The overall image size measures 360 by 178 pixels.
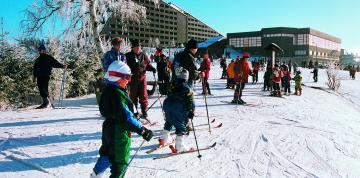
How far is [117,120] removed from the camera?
134 inches

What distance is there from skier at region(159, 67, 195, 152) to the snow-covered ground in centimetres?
41

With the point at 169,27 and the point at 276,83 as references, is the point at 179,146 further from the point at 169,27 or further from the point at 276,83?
the point at 169,27

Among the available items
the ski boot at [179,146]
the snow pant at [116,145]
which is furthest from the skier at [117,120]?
the ski boot at [179,146]

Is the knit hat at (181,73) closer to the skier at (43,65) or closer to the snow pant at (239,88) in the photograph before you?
the skier at (43,65)

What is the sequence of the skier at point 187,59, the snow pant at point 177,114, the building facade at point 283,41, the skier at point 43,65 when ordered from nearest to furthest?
the snow pant at point 177,114 → the skier at point 187,59 → the skier at point 43,65 → the building facade at point 283,41

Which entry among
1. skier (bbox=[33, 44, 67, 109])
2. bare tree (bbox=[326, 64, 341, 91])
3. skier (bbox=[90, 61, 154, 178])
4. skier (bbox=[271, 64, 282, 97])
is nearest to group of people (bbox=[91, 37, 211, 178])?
skier (bbox=[90, 61, 154, 178])

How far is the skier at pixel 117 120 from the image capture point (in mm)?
3350

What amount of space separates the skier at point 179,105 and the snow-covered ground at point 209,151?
41 centimetres

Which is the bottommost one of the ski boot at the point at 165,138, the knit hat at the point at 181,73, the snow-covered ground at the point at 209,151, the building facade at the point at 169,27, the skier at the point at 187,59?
the snow-covered ground at the point at 209,151

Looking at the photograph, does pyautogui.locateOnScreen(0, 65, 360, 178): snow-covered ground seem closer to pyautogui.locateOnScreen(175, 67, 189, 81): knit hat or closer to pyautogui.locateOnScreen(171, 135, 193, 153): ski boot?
pyautogui.locateOnScreen(171, 135, 193, 153): ski boot

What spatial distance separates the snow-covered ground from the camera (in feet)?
15.3

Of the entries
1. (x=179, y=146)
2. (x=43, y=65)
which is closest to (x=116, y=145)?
(x=179, y=146)

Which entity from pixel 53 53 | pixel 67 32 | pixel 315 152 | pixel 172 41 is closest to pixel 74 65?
pixel 53 53

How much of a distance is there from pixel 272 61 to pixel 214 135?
11.6 meters
